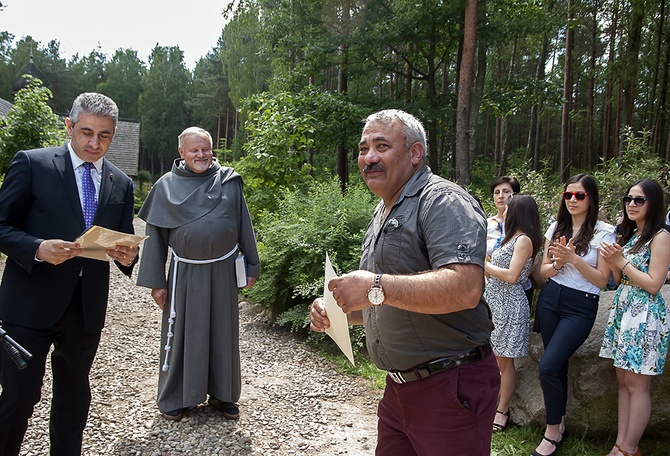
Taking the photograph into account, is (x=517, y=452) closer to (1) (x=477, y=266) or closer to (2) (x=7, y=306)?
(1) (x=477, y=266)

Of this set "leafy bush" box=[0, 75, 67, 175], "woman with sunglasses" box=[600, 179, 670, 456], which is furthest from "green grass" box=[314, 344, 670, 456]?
"leafy bush" box=[0, 75, 67, 175]

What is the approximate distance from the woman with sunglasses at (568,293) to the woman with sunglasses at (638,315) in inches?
6.5

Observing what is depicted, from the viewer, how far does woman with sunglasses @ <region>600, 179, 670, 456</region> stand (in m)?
3.25

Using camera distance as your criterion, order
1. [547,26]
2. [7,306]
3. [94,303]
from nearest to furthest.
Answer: [7,306]
[94,303]
[547,26]

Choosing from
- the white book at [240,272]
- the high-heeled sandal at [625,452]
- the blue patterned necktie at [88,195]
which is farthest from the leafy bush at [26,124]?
the high-heeled sandal at [625,452]

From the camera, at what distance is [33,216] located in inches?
107

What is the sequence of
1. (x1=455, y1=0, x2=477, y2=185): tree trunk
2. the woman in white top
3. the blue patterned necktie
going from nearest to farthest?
the blue patterned necktie, the woman in white top, (x1=455, y1=0, x2=477, y2=185): tree trunk

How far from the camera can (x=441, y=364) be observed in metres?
1.87

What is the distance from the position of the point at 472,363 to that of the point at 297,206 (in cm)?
609

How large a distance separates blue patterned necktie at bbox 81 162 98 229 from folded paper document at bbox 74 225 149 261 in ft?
1.36

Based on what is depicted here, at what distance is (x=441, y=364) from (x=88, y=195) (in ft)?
7.78

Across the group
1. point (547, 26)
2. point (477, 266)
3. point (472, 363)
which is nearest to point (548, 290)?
point (472, 363)

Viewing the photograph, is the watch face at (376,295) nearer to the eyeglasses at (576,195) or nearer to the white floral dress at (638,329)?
the white floral dress at (638,329)

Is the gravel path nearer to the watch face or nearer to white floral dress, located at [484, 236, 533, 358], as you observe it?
white floral dress, located at [484, 236, 533, 358]
